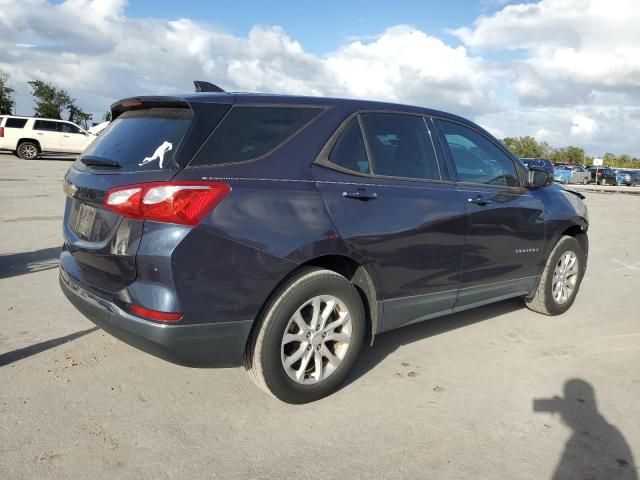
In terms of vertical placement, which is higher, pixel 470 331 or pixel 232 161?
pixel 232 161

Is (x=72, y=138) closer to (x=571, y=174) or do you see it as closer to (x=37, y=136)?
(x=37, y=136)

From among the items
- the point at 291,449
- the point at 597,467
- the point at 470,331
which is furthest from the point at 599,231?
the point at 291,449

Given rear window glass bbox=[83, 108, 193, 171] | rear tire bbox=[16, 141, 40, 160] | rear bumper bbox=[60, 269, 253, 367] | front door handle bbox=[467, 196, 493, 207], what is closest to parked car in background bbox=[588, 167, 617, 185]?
rear tire bbox=[16, 141, 40, 160]

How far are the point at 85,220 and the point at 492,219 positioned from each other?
288 cm

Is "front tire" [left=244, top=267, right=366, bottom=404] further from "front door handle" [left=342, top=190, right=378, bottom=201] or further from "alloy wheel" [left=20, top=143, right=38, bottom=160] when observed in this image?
"alloy wheel" [left=20, top=143, right=38, bottom=160]

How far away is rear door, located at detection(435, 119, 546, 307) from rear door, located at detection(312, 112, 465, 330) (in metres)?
0.19

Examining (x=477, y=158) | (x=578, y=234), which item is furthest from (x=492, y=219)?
(x=578, y=234)

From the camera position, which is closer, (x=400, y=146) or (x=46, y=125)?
(x=400, y=146)

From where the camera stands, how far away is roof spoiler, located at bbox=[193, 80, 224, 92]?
352 cm

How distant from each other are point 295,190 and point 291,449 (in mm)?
1357

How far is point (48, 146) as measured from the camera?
78.3ft

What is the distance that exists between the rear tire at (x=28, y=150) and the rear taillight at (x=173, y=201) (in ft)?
79.3

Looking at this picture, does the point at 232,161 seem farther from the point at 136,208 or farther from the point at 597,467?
the point at 597,467

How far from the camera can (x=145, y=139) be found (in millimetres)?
2986
